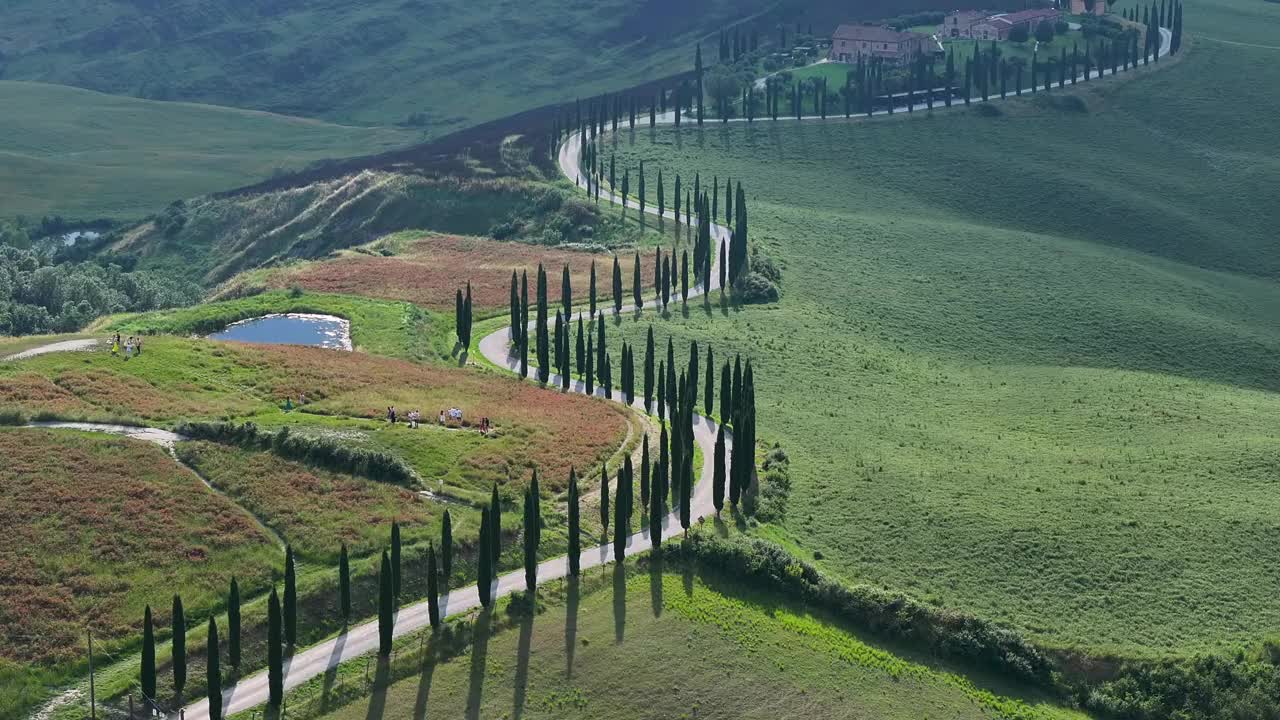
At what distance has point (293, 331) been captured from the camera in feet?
446

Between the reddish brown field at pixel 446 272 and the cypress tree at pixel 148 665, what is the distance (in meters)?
77.6

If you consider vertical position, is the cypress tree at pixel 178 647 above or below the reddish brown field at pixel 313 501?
below

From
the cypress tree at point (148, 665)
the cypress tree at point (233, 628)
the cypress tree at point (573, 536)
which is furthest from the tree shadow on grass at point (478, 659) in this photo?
the cypress tree at point (148, 665)

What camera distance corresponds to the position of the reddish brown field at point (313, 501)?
83750 millimetres

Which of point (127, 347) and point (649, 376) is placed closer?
point (127, 347)

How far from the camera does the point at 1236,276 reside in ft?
604

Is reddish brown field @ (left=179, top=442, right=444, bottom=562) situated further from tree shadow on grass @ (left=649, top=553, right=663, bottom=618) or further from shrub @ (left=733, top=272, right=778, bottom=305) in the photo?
shrub @ (left=733, top=272, right=778, bottom=305)

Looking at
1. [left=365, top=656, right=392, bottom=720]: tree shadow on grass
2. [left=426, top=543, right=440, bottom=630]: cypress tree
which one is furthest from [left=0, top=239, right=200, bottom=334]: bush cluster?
[left=365, top=656, right=392, bottom=720]: tree shadow on grass

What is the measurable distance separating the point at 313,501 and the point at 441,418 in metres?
15.9

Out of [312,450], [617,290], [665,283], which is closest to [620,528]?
[312,450]

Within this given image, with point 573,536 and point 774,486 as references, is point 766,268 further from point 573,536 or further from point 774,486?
point 573,536

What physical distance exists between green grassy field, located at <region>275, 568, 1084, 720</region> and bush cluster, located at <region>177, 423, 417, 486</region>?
14424 mm

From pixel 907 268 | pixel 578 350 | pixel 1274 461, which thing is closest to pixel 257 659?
pixel 578 350

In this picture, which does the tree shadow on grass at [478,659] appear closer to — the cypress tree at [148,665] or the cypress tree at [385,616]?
the cypress tree at [385,616]
